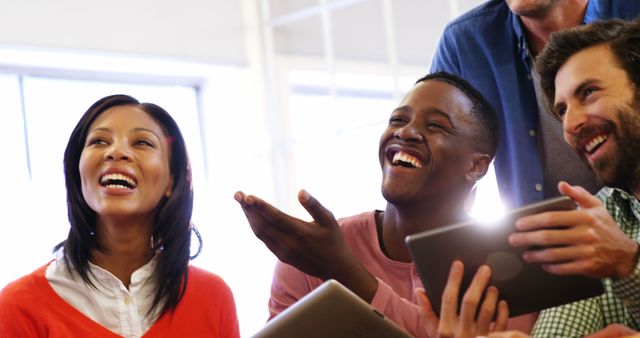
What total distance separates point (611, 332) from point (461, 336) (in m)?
0.27

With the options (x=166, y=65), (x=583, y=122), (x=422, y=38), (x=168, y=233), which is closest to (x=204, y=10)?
(x=166, y=65)

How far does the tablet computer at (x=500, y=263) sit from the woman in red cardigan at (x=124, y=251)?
0.75 metres

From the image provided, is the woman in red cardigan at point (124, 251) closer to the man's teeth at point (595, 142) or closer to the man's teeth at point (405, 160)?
the man's teeth at point (405, 160)

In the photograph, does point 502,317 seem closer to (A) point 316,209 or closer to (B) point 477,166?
(A) point 316,209

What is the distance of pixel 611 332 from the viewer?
1.94 meters

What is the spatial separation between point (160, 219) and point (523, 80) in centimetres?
99

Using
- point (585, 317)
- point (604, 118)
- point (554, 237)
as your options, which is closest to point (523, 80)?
point (604, 118)

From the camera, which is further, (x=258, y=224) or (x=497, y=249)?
(x=258, y=224)

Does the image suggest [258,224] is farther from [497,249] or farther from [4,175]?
[4,175]

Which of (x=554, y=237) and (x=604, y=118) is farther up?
(x=604, y=118)

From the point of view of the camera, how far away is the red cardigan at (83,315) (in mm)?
2303

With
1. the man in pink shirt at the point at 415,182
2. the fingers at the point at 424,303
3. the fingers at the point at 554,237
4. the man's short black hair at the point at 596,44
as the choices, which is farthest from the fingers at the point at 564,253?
the man's short black hair at the point at 596,44

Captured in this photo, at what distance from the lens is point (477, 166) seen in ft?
8.46

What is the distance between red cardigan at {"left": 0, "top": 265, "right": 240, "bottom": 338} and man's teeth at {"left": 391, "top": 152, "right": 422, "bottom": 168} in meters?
0.53
